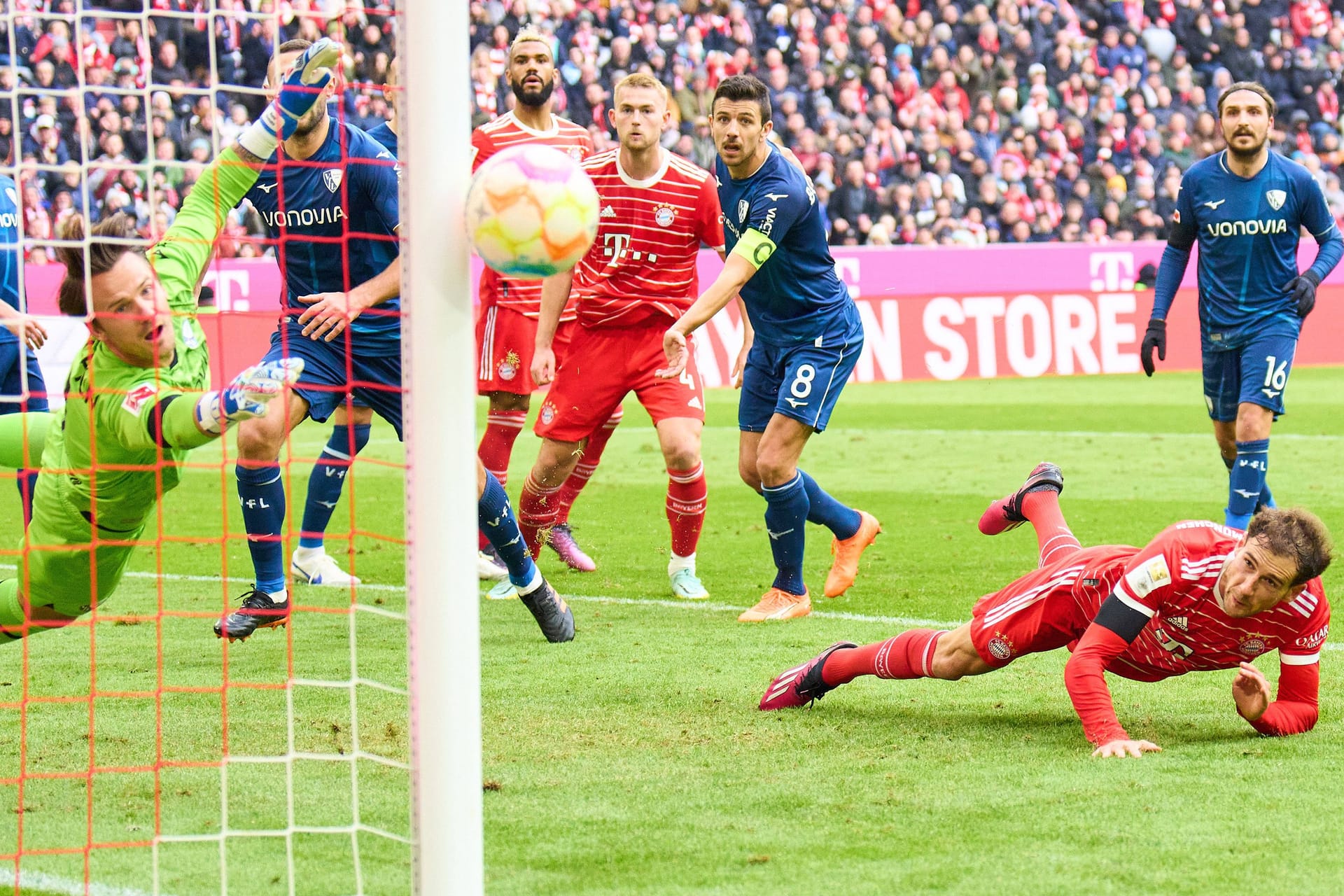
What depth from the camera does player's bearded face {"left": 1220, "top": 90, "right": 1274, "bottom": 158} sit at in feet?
25.0

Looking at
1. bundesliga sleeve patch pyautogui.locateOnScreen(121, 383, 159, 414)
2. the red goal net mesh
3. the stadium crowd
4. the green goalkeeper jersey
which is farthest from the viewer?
the stadium crowd

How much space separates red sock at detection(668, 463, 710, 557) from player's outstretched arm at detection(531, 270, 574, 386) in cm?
72

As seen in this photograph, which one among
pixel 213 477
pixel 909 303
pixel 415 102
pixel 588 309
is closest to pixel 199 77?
pixel 213 477

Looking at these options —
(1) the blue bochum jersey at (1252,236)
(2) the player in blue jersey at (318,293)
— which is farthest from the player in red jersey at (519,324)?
(1) the blue bochum jersey at (1252,236)

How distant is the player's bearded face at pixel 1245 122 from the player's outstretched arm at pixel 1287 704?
3776 millimetres

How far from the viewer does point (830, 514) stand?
23.0 ft

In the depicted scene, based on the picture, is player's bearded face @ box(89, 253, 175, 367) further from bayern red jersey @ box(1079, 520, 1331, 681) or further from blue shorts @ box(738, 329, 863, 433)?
blue shorts @ box(738, 329, 863, 433)

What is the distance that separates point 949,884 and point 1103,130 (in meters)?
20.8

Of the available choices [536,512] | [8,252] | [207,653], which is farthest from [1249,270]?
[8,252]

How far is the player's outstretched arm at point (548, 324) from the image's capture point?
22.2 ft

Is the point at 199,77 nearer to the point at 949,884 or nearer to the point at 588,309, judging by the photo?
the point at 588,309

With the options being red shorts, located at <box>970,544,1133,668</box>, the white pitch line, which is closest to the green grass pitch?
the white pitch line

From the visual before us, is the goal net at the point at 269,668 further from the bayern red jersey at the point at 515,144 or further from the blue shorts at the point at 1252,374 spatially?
the blue shorts at the point at 1252,374

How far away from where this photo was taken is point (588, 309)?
284 inches
